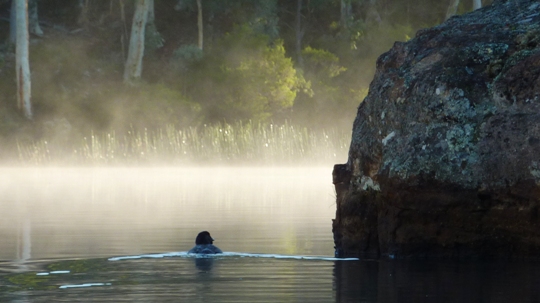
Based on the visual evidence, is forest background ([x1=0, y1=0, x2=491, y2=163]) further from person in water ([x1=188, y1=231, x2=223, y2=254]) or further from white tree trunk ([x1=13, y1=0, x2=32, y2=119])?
person in water ([x1=188, y1=231, x2=223, y2=254])

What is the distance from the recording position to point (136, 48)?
40.1m

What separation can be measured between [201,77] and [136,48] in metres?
3.44

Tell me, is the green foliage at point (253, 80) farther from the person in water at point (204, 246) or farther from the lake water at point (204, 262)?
the person in water at point (204, 246)

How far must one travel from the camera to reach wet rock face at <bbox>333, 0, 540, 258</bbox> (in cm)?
852

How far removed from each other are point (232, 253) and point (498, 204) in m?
2.52

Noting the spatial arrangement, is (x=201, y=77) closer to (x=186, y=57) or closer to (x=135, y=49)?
(x=186, y=57)

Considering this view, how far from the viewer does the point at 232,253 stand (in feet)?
30.7

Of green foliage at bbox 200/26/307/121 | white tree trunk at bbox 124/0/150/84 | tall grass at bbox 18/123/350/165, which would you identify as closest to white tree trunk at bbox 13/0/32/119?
tall grass at bbox 18/123/350/165

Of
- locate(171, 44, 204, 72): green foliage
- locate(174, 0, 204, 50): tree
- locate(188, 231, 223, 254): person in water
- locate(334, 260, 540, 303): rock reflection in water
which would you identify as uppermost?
locate(174, 0, 204, 50): tree

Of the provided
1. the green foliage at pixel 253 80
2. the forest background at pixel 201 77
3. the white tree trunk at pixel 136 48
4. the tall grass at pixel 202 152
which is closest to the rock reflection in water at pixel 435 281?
the tall grass at pixel 202 152

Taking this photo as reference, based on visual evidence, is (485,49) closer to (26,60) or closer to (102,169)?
(102,169)

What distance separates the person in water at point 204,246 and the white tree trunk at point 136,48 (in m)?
30.8

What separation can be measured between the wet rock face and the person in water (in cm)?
132

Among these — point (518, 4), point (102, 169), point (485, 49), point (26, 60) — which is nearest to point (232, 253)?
point (485, 49)
